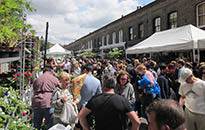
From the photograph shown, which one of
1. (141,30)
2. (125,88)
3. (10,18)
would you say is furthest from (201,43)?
(141,30)

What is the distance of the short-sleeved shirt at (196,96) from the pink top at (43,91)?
284 centimetres

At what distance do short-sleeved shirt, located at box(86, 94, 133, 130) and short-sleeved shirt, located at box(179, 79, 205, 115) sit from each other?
1.52 m

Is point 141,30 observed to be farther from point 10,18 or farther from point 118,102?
point 10,18

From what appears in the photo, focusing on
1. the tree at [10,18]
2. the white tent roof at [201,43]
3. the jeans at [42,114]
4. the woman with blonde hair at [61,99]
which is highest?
the white tent roof at [201,43]

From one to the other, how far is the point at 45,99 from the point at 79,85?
801mm

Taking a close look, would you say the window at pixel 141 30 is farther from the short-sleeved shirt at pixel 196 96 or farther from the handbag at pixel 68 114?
the handbag at pixel 68 114

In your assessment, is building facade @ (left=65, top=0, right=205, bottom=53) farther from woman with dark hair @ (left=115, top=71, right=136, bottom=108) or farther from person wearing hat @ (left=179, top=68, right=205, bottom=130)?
person wearing hat @ (left=179, top=68, right=205, bottom=130)

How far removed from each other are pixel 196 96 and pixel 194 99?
7 centimetres

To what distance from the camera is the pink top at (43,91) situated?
3859mm

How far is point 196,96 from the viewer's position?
3270 millimetres

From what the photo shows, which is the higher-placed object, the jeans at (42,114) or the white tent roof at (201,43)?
the white tent roof at (201,43)

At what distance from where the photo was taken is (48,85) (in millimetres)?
3984

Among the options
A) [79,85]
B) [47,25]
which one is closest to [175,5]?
[47,25]

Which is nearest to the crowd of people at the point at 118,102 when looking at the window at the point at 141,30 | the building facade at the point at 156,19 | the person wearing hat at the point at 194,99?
the person wearing hat at the point at 194,99
